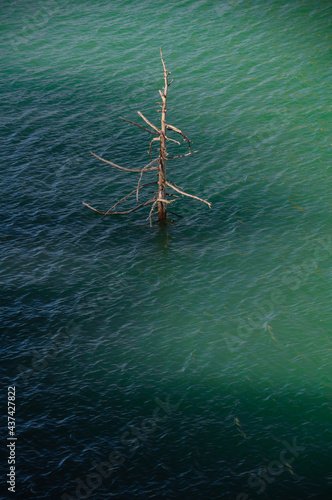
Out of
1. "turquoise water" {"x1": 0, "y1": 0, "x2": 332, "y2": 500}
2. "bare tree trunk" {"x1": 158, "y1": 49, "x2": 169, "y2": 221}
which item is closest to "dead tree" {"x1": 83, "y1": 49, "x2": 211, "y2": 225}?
"bare tree trunk" {"x1": 158, "y1": 49, "x2": 169, "y2": 221}

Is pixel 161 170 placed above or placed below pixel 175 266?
above

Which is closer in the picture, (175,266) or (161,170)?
(175,266)

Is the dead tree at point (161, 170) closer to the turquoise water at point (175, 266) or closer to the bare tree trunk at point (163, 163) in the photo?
the bare tree trunk at point (163, 163)

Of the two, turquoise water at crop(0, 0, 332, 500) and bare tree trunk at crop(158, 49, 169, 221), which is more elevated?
bare tree trunk at crop(158, 49, 169, 221)

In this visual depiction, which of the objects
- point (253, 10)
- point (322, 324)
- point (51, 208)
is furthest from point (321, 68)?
point (322, 324)

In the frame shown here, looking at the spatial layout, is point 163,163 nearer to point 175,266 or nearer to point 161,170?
point 161,170

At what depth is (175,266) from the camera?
54.7m

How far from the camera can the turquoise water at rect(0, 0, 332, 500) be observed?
40.5 metres

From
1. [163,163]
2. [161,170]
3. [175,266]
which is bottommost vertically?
[175,266]

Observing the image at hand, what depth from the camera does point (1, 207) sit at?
61156 mm

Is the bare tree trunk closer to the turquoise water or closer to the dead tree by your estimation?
the dead tree

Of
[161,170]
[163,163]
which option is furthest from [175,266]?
[163,163]

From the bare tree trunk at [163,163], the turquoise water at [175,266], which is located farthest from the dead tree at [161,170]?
the turquoise water at [175,266]

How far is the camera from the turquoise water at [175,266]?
133 ft
